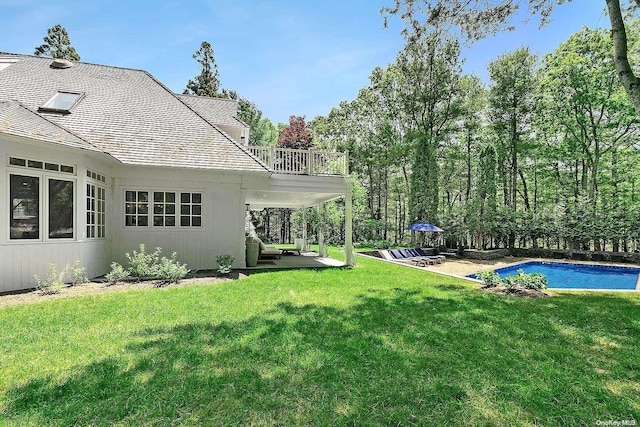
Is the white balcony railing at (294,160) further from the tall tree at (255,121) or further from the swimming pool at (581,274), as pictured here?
the tall tree at (255,121)

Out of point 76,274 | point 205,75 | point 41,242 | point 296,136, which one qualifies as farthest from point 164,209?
point 205,75

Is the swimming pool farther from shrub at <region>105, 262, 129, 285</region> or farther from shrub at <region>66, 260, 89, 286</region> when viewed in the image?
shrub at <region>66, 260, 89, 286</region>

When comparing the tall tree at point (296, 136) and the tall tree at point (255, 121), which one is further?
the tall tree at point (296, 136)

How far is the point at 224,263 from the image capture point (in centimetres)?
991

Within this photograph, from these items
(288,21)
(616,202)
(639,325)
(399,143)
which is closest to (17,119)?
(288,21)

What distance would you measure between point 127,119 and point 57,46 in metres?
19.2

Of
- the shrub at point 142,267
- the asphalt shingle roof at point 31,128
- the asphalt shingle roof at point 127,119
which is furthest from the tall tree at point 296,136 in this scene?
the asphalt shingle roof at point 31,128

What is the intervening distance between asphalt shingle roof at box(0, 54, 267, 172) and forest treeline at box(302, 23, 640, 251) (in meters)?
8.75

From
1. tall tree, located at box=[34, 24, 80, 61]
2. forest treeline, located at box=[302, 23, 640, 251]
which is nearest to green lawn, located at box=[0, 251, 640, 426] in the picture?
forest treeline, located at box=[302, 23, 640, 251]

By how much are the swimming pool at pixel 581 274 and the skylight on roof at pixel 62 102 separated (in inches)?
567

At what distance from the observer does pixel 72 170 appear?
8055 millimetres

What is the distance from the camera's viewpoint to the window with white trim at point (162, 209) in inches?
393

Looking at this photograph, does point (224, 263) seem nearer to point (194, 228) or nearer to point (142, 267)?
point (194, 228)

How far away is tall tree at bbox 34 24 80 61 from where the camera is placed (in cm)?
2264
